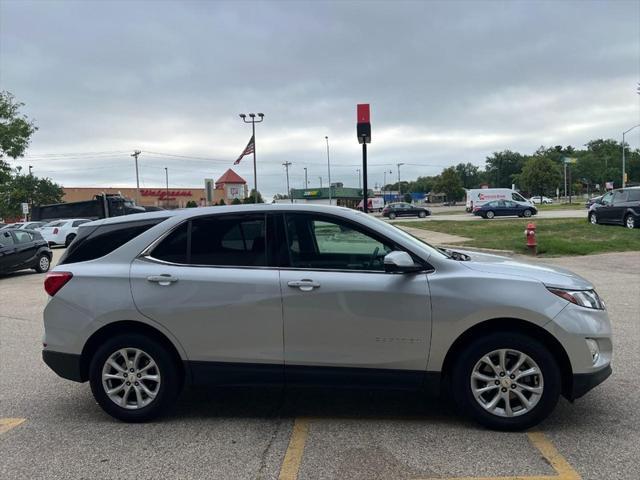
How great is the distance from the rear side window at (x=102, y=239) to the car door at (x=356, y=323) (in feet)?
4.29

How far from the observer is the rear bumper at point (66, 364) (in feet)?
13.9

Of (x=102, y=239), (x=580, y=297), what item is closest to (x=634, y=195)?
(x=580, y=297)

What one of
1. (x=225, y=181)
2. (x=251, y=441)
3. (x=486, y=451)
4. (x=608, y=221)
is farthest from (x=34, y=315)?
(x=225, y=181)

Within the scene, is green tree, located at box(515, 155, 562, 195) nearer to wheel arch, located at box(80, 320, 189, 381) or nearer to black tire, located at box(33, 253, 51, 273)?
→ black tire, located at box(33, 253, 51, 273)

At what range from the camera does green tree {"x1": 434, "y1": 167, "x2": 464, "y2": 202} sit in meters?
108

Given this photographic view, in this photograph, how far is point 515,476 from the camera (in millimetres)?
3246

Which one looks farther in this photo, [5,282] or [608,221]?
[608,221]

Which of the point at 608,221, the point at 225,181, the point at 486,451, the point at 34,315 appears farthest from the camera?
the point at 225,181

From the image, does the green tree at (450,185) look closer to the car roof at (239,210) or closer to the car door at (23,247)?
the car door at (23,247)

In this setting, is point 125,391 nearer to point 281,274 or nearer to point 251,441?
point 251,441

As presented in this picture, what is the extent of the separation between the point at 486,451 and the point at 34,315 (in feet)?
26.1


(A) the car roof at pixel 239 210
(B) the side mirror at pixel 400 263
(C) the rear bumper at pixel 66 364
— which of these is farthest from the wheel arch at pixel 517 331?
(C) the rear bumper at pixel 66 364

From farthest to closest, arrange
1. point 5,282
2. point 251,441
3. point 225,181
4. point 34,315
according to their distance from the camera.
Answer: point 225,181
point 5,282
point 34,315
point 251,441

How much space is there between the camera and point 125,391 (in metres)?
4.18
